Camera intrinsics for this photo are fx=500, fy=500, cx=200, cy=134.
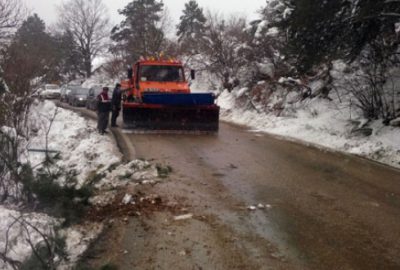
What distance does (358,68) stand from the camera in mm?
18000

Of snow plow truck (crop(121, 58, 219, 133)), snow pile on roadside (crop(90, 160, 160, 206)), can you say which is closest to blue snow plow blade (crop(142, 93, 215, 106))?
snow plow truck (crop(121, 58, 219, 133))

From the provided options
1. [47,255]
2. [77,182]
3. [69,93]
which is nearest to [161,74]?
[77,182]

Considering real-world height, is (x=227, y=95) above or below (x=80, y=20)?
below

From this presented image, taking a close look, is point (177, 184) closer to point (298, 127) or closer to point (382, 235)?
point (382, 235)

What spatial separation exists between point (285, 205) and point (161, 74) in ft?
38.1

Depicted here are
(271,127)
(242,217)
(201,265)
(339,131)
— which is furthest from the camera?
(271,127)

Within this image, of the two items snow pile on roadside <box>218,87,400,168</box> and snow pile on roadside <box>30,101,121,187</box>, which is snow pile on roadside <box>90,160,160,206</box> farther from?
snow pile on roadside <box>218,87,400,168</box>

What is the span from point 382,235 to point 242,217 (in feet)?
6.27

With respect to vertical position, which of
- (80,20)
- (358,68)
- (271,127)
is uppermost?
(80,20)

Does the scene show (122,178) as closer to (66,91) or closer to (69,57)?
(66,91)

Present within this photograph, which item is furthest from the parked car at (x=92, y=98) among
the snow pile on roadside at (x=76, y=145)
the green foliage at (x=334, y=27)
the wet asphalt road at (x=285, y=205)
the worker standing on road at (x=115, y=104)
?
the green foliage at (x=334, y=27)

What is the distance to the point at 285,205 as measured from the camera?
7.90m

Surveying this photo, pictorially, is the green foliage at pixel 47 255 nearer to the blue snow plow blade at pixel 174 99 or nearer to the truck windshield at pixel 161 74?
the blue snow plow blade at pixel 174 99

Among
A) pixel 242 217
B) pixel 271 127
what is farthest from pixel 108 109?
pixel 242 217
